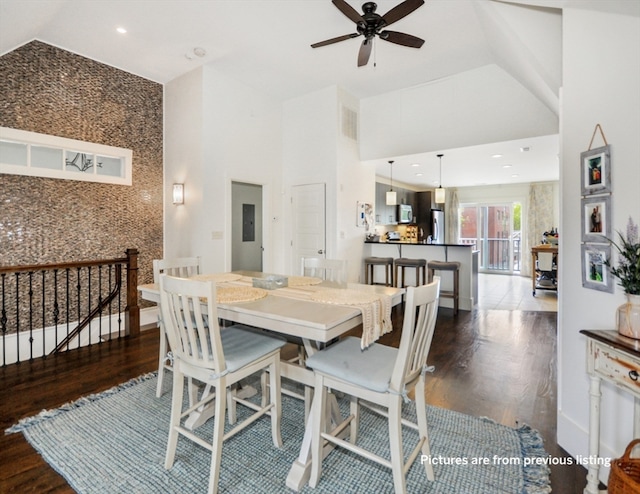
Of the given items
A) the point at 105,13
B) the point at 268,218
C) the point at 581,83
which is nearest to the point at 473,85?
the point at 581,83

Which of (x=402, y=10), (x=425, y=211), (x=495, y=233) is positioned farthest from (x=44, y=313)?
(x=495, y=233)

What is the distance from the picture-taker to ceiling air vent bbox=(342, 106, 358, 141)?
5.28 metres

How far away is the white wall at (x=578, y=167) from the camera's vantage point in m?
1.60

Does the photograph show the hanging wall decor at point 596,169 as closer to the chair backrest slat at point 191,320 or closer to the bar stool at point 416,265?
the chair backrest slat at point 191,320

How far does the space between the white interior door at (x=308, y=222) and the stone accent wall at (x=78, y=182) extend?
2.08m

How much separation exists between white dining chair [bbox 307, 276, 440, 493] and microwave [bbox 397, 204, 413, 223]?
24.0 feet

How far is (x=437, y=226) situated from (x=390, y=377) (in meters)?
9.03

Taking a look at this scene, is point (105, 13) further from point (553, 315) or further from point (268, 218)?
point (553, 315)

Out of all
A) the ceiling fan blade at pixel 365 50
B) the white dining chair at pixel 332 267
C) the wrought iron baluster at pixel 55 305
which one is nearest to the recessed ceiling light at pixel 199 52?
the ceiling fan blade at pixel 365 50

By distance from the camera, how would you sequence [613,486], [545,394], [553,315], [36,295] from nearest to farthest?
[613,486]
[545,394]
[36,295]
[553,315]

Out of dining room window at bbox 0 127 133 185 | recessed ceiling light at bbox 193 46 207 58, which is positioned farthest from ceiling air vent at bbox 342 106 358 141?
dining room window at bbox 0 127 133 185

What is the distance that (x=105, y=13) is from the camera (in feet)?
10.8

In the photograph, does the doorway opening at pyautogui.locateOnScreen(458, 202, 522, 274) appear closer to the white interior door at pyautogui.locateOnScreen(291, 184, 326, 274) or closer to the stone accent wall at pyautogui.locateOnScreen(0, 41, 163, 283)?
the white interior door at pyautogui.locateOnScreen(291, 184, 326, 274)

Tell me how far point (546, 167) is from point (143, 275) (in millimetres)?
7749
